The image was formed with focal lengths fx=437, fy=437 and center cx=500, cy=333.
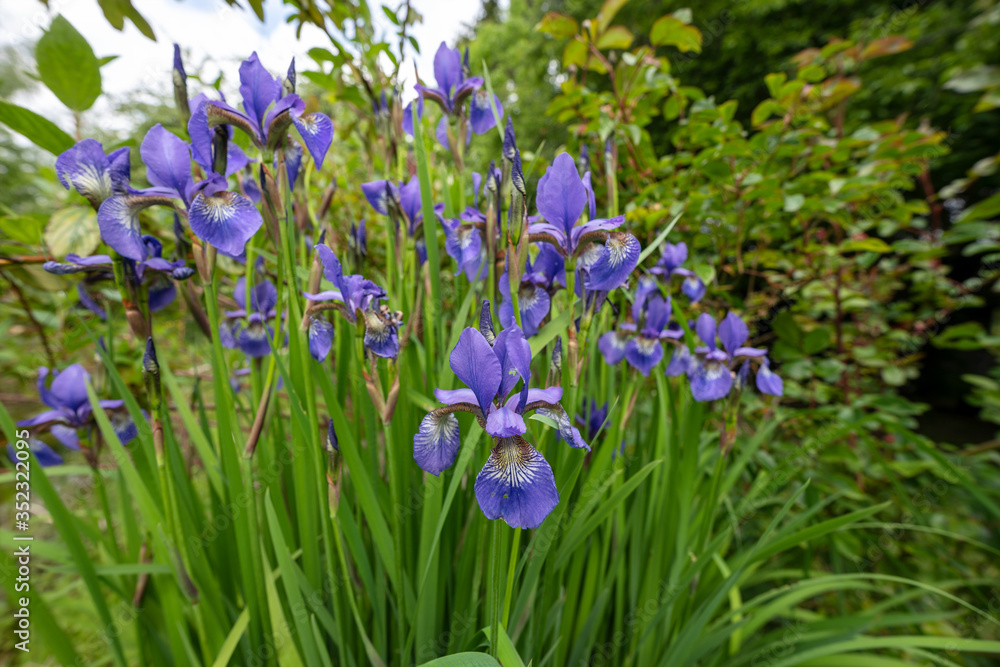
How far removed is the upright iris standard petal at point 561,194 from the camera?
3.18 ft

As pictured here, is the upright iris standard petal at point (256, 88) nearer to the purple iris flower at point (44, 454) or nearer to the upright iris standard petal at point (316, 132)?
the upright iris standard petal at point (316, 132)

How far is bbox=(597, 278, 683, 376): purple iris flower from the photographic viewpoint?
4.40 feet

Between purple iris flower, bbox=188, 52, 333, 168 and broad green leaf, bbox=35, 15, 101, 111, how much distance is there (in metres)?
0.54

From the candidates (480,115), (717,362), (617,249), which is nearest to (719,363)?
(717,362)

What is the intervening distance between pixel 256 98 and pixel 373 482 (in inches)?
38.1

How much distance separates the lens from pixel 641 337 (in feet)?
4.58

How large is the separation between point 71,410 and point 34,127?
2.49 feet

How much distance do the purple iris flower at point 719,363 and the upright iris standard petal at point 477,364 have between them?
83 centimetres

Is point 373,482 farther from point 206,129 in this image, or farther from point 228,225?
point 206,129

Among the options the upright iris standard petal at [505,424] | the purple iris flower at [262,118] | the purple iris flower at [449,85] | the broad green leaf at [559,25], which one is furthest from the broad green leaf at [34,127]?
the broad green leaf at [559,25]

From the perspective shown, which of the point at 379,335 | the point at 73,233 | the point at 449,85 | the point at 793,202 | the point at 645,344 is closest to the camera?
the point at 379,335

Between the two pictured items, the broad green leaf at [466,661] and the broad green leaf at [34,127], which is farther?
the broad green leaf at [34,127]

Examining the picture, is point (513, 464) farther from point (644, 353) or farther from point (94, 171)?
point (94, 171)

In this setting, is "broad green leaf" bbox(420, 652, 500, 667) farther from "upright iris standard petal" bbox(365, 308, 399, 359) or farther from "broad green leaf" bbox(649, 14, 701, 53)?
"broad green leaf" bbox(649, 14, 701, 53)
